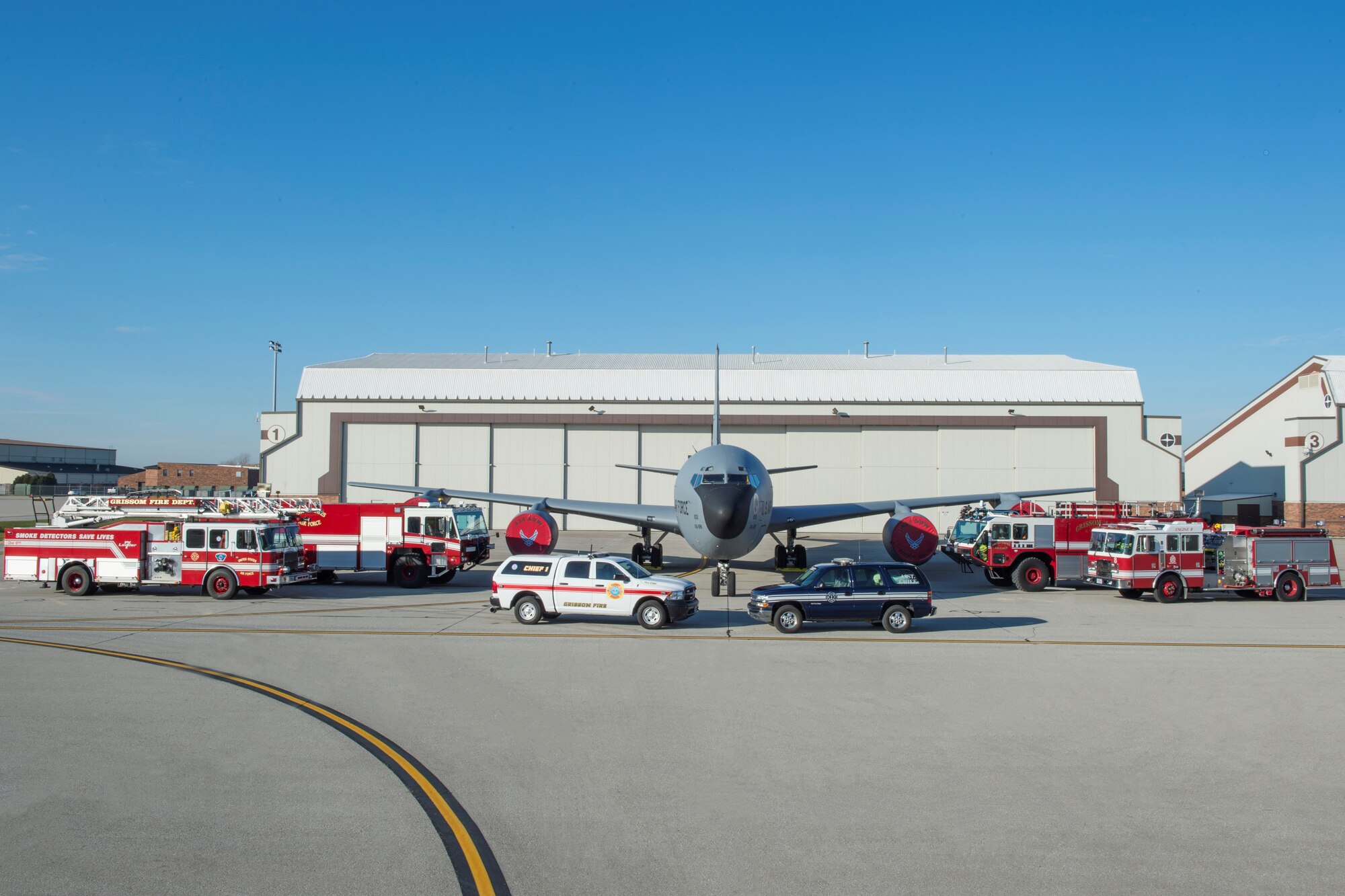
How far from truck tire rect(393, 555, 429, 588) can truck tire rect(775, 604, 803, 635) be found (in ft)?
48.1

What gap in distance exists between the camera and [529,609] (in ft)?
76.5

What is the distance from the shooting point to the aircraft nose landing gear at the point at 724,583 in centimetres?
2842

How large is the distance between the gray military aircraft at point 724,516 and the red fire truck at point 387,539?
2286 millimetres

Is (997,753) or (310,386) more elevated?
(310,386)

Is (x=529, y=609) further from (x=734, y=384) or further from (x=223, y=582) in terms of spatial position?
(x=734, y=384)

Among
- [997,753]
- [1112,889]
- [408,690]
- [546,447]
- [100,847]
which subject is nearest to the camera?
[1112,889]

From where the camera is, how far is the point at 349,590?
31297 mm

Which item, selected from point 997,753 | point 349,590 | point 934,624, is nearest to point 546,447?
point 349,590

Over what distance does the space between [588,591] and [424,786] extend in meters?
12.5

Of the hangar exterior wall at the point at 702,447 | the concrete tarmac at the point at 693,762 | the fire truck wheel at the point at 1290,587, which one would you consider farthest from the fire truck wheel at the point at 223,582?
the fire truck wheel at the point at 1290,587

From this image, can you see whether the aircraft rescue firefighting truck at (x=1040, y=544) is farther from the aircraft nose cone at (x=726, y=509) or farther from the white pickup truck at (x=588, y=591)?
the white pickup truck at (x=588, y=591)

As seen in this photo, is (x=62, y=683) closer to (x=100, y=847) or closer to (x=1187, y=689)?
(x=100, y=847)

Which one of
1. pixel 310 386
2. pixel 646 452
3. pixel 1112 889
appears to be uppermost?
pixel 310 386

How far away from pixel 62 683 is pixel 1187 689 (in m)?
19.5
